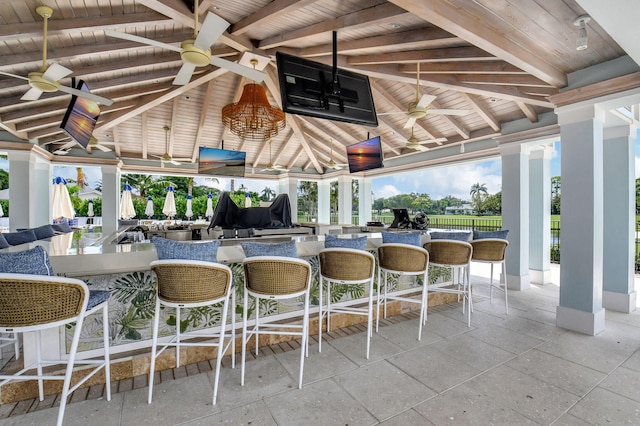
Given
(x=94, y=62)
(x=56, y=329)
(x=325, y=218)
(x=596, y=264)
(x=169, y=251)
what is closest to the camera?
(x=169, y=251)

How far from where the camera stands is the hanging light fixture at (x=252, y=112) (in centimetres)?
459

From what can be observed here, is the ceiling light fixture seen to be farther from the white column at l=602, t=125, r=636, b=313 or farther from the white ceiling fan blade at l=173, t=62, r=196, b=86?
the white ceiling fan blade at l=173, t=62, r=196, b=86

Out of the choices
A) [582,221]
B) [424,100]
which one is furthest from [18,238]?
[582,221]

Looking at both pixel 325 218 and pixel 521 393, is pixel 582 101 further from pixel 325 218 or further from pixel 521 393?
pixel 325 218

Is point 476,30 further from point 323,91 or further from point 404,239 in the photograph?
point 404,239

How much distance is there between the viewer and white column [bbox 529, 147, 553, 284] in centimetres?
577

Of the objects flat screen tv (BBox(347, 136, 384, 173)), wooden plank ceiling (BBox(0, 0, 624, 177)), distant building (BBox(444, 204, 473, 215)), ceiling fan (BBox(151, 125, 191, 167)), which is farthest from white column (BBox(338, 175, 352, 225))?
distant building (BBox(444, 204, 473, 215))

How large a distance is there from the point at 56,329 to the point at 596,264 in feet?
17.9

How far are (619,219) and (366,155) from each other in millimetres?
4744

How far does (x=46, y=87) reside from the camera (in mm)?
3215

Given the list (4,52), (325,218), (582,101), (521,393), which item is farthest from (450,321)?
(325,218)

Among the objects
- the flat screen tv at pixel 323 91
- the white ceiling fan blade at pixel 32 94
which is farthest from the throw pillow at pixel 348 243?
the white ceiling fan blade at pixel 32 94

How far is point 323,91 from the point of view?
347cm

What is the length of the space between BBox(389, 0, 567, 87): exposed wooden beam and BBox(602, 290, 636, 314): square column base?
134 inches
